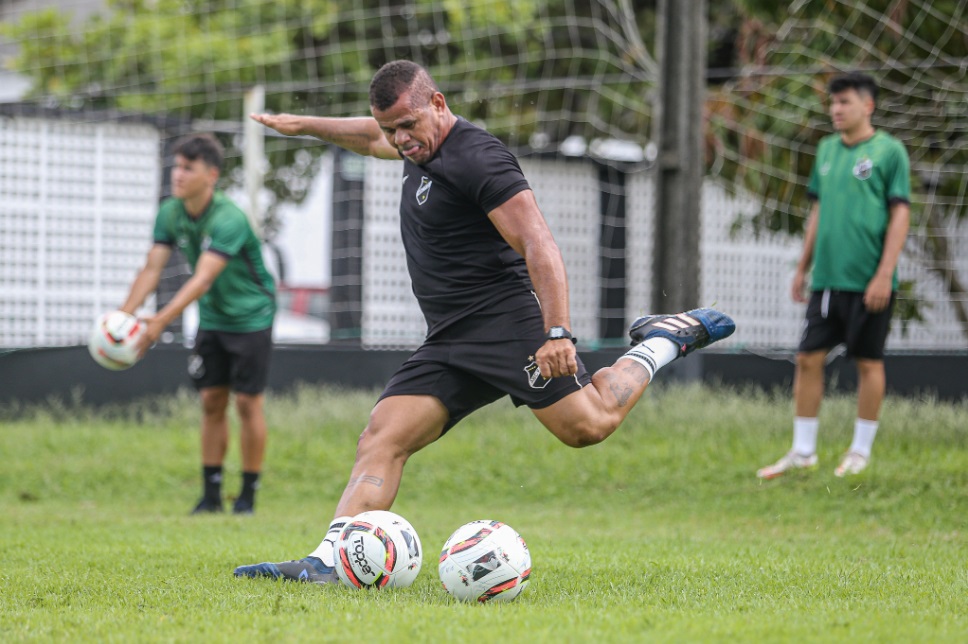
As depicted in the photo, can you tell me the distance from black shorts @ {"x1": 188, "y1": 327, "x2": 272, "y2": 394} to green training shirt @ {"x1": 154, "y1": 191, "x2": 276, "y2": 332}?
0.06 metres

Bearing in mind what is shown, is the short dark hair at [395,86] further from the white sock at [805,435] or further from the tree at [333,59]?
the tree at [333,59]

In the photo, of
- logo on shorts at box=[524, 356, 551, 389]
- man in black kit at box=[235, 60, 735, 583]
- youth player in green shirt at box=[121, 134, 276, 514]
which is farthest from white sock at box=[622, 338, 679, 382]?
youth player in green shirt at box=[121, 134, 276, 514]

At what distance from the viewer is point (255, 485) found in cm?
866

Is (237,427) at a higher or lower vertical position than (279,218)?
lower

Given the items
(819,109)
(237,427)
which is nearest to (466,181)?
(237,427)

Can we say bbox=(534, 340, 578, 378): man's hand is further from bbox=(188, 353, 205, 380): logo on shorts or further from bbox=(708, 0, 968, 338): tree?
bbox=(708, 0, 968, 338): tree

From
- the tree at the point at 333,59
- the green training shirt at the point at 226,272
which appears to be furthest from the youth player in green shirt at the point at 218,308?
the tree at the point at 333,59

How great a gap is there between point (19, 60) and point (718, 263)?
37.4ft

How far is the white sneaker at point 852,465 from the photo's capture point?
27.5 ft

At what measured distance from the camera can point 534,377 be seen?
5.24 meters

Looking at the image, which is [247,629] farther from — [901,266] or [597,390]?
[901,266]

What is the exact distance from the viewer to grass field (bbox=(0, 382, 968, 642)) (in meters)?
4.20

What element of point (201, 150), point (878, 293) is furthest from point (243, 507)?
point (878, 293)

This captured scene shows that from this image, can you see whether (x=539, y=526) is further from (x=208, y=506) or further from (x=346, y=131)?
(x=346, y=131)
